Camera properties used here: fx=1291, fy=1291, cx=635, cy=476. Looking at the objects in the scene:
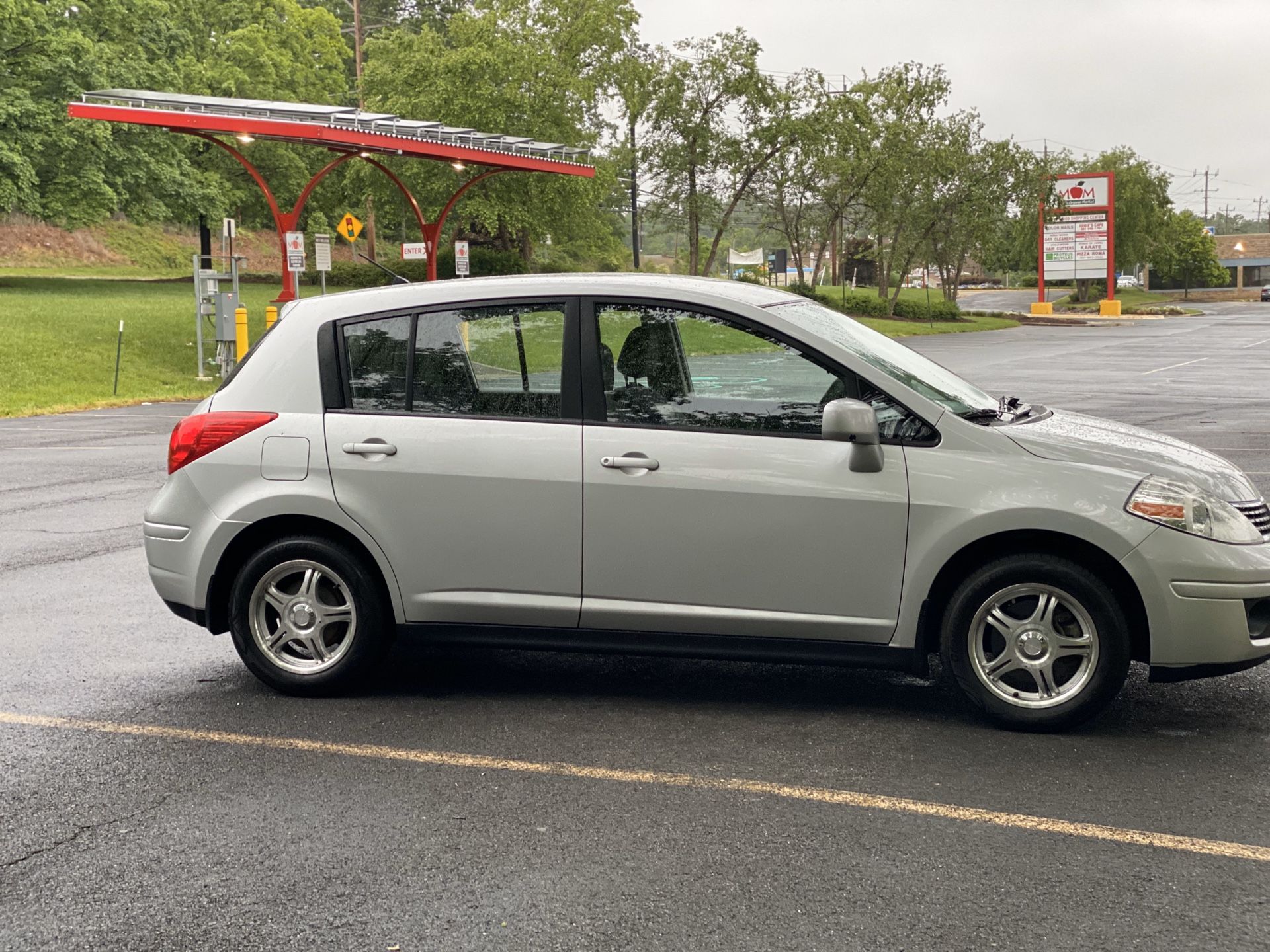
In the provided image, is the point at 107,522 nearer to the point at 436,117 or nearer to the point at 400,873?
the point at 400,873

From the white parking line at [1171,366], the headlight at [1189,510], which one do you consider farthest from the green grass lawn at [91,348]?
the headlight at [1189,510]

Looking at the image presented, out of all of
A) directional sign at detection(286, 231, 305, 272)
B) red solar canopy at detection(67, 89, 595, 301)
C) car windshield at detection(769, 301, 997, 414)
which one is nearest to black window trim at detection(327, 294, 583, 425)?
car windshield at detection(769, 301, 997, 414)

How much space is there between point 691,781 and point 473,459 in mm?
1591

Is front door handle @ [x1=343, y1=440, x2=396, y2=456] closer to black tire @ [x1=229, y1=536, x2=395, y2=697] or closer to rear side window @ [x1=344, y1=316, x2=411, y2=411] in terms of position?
rear side window @ [x1=344, y1=316, x2=411, y2=411]

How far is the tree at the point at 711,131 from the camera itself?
49.1 m

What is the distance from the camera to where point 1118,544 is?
4.65 metres

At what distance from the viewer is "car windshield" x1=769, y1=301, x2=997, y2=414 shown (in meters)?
5.14

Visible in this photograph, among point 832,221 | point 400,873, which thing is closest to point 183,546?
point 400,873

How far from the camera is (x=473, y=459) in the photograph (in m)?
5.21

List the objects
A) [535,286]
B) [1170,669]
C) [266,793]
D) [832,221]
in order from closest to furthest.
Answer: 1. [266,793]
2. [1170,669]
3. [535,286]
4. [832,221]

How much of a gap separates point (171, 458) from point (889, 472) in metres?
3.06

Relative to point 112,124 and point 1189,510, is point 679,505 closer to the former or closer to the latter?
point 1189,510

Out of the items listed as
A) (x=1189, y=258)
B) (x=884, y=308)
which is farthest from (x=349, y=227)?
(x=1189, y=258)

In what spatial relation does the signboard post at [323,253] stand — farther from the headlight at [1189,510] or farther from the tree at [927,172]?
the tree at [927,172]
